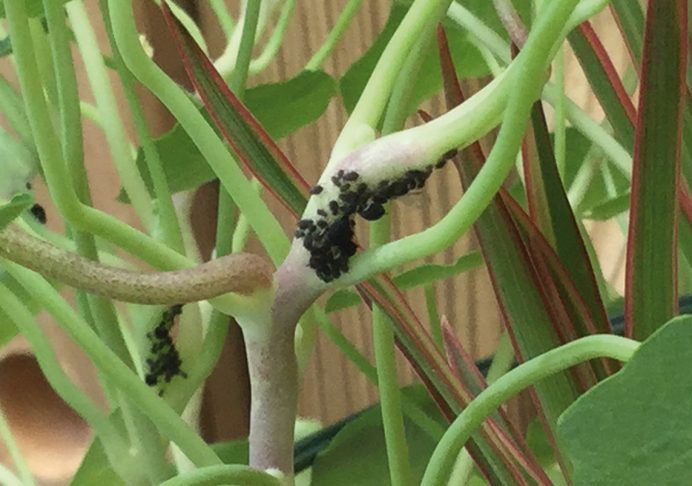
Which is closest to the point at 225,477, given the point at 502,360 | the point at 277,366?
the point at 277,366

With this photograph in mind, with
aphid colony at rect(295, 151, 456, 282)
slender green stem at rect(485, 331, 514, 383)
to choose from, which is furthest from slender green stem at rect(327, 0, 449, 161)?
slender green stem at rect(485, 331, 514, 383)

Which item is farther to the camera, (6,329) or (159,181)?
(6,329)

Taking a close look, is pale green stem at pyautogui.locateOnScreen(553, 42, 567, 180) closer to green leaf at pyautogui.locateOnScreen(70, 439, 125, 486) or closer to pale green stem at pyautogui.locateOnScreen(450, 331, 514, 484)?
pale green stem at pyautogui.locateOnScreen(450, 331, 514, 484)

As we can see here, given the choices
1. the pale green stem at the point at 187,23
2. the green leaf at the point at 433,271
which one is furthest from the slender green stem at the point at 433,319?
the pale green stem at the point at 187,23

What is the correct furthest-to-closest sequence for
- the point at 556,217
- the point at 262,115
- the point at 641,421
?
the point at 262,115
the point at 556,217
the point at 641,421

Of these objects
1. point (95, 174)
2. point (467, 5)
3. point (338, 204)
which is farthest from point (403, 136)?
point (95, 174)

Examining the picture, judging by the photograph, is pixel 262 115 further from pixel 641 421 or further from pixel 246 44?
pixel 641 421

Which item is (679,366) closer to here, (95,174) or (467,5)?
(467,5)
